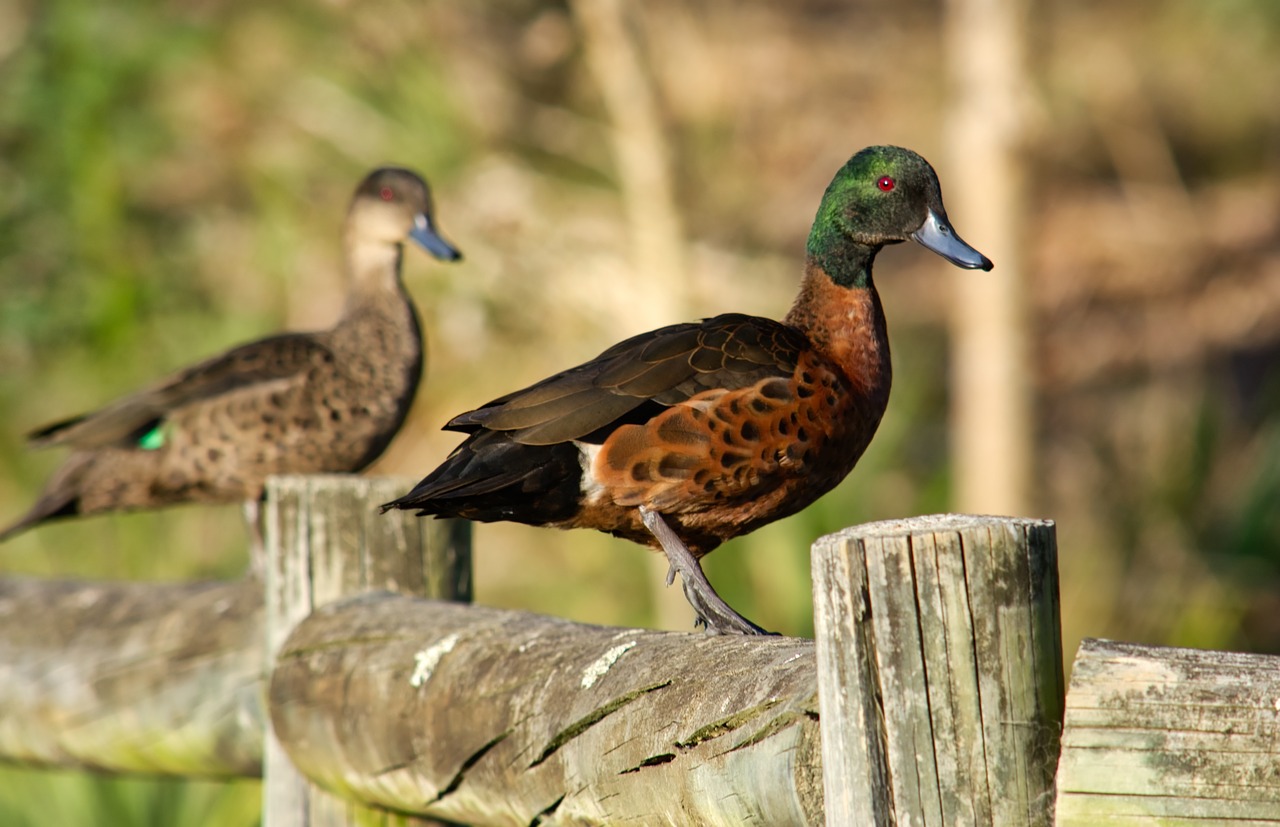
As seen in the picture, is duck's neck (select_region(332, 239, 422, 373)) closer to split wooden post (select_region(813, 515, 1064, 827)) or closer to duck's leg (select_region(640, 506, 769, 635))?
duck's leg (select_region(640, 506, 769, 635))

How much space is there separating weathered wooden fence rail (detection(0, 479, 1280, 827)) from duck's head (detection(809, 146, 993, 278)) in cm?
99

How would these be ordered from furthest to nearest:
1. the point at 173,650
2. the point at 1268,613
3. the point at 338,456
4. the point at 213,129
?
1. the point at 213,129
2. the point at 1268,613
3. the point at 338,456
4. the point at 173,650

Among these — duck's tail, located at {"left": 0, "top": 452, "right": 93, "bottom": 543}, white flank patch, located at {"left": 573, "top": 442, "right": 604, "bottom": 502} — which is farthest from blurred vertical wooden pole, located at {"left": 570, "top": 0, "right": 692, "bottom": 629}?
white flank patch, located at {"left": 573, "top": 442, "right": 604, "bottom": 502}

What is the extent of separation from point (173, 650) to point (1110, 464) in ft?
16.9

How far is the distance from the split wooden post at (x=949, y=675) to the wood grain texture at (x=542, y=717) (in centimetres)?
12

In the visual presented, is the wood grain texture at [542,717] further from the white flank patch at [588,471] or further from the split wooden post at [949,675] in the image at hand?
the white flank patch at [588,471]

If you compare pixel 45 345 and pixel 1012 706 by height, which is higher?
pixel 45 345

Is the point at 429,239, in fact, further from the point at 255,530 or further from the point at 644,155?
the point at 644,155

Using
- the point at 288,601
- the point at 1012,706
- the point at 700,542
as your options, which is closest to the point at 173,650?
the point at 288,601

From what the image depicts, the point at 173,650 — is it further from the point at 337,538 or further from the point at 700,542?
the point at 700,542

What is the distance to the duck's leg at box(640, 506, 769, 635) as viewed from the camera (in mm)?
2818

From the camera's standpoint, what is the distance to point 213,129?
10.5 metres

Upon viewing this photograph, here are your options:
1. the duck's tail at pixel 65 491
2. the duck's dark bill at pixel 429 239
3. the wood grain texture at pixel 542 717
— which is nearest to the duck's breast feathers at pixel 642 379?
the wood grain texture at pixel 542 717

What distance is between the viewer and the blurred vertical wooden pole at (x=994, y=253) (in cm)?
600
